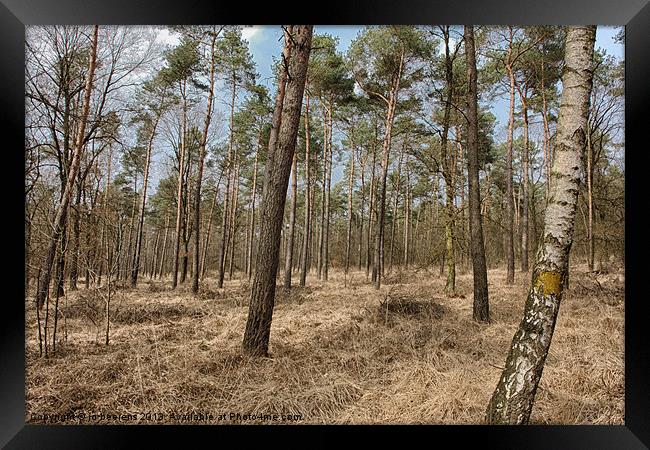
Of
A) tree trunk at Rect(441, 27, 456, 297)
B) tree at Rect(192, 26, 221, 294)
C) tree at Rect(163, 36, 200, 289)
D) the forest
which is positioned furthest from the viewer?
tree at Rect(192, 26, 221, 294)

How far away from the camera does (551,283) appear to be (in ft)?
6.20

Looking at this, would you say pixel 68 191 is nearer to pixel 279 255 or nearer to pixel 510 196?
pixel 279 255

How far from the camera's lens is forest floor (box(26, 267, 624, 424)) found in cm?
252

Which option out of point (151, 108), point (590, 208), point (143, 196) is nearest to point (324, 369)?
point (590, 208)

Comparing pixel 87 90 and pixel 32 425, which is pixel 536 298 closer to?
→ pixel 32 425

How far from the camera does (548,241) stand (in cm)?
194

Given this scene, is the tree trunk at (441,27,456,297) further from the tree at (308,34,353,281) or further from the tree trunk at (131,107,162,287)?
the tree trunk at (131,107,162,287)

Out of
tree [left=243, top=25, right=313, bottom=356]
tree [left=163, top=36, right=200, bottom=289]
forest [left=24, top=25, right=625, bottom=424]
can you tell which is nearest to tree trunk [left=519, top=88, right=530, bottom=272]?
forest [left=24, top=25, right=625, bottom=424]

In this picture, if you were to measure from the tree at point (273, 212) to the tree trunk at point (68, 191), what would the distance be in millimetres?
2065

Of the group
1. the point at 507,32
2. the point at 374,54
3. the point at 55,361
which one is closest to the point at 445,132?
the point at 507,32

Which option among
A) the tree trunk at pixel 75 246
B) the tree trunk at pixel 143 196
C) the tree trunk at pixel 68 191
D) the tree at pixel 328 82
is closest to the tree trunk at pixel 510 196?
the tree at pixel 328 82

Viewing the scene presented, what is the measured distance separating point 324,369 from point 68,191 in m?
3.58

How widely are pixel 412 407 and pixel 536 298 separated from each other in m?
1.45

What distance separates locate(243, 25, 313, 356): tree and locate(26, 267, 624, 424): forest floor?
323mm
